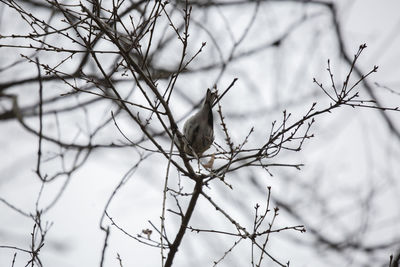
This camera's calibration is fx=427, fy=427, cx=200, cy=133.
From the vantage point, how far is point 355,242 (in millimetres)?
6895

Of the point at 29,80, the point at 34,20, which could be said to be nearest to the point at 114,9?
the point at 34,20

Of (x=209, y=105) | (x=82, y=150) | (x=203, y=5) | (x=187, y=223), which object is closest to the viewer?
(x=187, y=223)

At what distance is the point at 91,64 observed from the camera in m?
6.02

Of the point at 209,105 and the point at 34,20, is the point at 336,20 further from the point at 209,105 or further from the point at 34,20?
the point at 34,20

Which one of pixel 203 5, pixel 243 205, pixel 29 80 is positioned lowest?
pixel 29 80

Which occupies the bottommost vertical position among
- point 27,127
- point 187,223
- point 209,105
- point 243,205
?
point 187,223

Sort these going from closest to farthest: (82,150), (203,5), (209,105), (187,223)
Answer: (187,223) → (209,105) → (82,150) → (203,5)

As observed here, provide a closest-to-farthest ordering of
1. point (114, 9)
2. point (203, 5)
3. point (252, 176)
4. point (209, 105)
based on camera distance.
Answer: point (114, 9), point (209, 105), point (203, 5), point (252, 176)

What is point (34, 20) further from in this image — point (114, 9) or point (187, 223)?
point (187, 223)

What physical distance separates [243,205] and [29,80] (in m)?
4.77

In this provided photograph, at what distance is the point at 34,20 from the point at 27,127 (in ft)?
7.19

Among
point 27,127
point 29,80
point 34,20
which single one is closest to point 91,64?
point 29,80

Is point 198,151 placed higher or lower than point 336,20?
lower

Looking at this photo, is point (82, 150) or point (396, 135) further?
point (396, 135)
